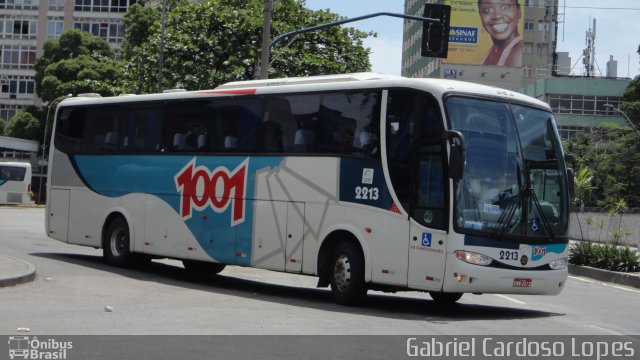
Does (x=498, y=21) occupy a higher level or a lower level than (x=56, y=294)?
higher

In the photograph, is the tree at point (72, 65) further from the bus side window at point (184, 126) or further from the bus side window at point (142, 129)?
the bus side window at point (184, 126)

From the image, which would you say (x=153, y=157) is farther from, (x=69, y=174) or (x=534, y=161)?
(x=534, y=161)

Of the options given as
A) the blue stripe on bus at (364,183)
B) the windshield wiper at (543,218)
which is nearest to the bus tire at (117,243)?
the blue stripe on bus at (364,183)

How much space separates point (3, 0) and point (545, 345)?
92.1 meters

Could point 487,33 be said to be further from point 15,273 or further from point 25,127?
point 15,273

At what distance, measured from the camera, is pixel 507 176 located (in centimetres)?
1476

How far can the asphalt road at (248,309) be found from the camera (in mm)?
12039

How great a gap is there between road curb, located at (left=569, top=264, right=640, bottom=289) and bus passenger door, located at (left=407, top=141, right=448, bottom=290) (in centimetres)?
1226

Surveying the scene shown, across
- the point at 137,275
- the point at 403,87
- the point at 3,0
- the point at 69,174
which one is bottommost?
the point at 137,275

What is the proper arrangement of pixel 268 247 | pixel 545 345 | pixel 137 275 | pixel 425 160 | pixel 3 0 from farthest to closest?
1. pixel 3 0
2. pixel 137 275
3. pixel 268 247
4. pixel 425 160
5. pixel 545 345

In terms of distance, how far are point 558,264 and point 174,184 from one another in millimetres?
7476

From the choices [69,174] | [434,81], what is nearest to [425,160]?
[434,81]

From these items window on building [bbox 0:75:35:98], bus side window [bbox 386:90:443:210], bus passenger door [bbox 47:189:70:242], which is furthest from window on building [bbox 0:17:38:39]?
bus side window [bbox 386:90:443:210]

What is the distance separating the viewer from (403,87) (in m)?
15.3
